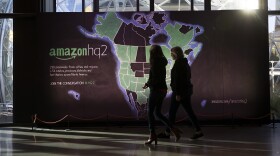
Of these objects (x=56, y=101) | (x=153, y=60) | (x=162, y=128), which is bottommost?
(x=162, y=128)

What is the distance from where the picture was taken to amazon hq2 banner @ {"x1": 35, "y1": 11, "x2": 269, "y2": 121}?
33.4 feet

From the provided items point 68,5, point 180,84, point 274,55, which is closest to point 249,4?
point 274,55

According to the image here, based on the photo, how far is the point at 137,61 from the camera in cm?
1022

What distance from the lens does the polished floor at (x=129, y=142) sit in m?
6.41

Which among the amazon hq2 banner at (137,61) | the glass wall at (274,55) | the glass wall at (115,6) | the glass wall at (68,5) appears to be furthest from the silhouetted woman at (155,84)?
the glass wall at (274,55)

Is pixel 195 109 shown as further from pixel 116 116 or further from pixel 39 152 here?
pixel 39 152

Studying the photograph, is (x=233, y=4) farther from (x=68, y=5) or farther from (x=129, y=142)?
(x=129, y=142)

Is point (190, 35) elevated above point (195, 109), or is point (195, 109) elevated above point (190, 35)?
point (190, 35)

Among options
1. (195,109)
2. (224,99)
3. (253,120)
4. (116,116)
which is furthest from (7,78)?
(253,120)

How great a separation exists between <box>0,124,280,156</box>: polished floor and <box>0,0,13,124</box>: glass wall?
848 mm

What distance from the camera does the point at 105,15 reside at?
33.5 feet

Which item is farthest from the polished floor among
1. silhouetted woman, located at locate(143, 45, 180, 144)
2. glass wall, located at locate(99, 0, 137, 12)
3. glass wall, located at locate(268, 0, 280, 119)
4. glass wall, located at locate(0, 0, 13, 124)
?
glass wall, located at locate(99, 0, 137, 12)

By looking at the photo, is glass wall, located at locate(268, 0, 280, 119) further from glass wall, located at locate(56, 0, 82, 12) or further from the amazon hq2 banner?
glass wall, located at locate(56, 0, 82, 12)

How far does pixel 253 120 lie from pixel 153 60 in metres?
4.33
